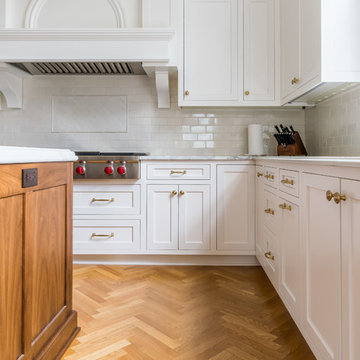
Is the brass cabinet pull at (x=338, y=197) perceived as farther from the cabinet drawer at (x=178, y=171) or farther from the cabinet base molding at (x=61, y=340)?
the cabinet drawer at (x=178, y=171)

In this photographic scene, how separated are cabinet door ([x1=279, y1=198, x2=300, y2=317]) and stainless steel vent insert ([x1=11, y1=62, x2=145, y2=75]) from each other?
1.87m

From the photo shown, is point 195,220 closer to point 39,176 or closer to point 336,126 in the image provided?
point 336,126

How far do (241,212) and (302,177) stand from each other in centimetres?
118

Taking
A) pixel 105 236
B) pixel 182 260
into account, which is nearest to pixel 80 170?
pixel 105 236

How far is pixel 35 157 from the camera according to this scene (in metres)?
1.11

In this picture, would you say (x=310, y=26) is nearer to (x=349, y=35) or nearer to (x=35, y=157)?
(x=349, y=35)

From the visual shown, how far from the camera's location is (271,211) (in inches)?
75.3

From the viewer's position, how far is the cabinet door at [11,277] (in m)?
0.91

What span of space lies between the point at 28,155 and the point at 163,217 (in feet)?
5.00

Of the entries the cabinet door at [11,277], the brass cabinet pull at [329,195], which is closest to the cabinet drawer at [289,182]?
the brass cabinet pull at [329,195]

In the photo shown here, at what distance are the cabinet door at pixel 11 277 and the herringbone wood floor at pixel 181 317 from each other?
1.50 feet

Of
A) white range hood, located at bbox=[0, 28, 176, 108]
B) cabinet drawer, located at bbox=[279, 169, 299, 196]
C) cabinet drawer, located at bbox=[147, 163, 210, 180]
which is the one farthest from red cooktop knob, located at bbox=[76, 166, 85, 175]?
cabinet drawer, located at bbox=[279, 169, 299, 196]

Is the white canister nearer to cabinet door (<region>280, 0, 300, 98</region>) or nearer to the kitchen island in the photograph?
cabinet door (<region>280, 0, 300, 98</region>)

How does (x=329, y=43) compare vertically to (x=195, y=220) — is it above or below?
Answer: above
